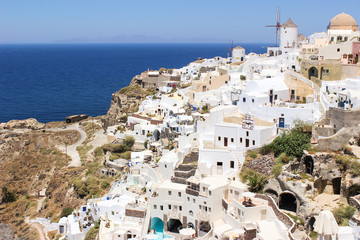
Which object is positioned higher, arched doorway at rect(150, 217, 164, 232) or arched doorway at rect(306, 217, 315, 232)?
arched doorway at rect(306, 217, 315, 232)

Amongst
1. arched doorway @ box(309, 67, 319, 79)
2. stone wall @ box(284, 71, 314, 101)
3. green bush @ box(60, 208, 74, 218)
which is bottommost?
green bush @ box(60, 208, 74, 218)

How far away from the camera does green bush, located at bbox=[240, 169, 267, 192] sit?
96.8ft

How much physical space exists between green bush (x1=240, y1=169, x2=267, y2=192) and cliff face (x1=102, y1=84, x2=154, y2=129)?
37.8 meters

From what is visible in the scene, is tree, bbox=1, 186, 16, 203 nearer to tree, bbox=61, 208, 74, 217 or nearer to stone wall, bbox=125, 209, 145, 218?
tree, bbox=61, 208, 74, 217

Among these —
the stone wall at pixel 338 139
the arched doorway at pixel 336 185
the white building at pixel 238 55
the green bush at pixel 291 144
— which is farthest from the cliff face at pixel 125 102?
the arched doorway at pixel 336 185

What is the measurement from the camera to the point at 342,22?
48688 millimetres

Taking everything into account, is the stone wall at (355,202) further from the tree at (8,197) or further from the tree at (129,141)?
the tree at (8,197)

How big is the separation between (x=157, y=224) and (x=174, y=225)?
133cm

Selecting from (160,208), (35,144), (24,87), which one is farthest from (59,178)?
(24,87)

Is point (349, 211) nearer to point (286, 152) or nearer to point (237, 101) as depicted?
point (286, 152)

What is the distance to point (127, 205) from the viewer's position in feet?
108

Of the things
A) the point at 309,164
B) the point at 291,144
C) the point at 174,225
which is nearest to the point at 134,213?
the point at 174,225

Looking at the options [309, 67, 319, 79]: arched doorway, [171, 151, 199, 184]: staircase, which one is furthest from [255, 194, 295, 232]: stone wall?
[309, 67, 319, 79]: arched doorway

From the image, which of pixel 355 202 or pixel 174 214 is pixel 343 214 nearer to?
pixel 355 202
